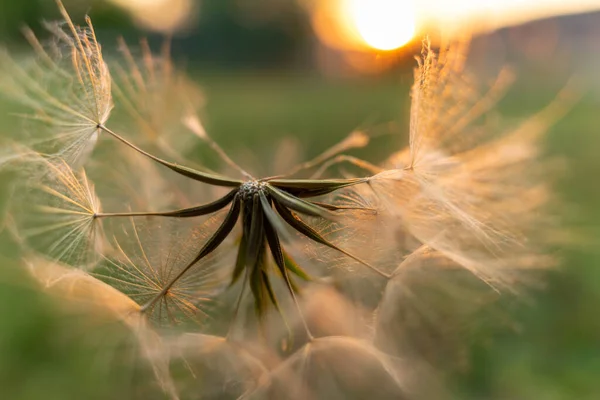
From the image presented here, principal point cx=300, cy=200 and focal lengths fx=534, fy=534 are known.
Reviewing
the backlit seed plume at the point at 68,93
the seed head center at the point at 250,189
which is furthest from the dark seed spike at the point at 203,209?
the backlit seed plume at the point at 68,93

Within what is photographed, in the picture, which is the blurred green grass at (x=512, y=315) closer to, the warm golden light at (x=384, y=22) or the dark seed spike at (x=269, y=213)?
the warm golden light at (x=384, y=22)

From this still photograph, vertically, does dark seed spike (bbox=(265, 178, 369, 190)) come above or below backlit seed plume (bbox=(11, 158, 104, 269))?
below

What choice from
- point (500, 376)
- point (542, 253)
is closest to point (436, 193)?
point (542, 253)

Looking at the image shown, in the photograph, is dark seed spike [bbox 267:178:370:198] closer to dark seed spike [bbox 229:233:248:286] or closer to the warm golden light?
dark seed spike [bbox 229:233:248:286]

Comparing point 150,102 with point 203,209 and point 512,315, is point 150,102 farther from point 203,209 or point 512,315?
point 512,315

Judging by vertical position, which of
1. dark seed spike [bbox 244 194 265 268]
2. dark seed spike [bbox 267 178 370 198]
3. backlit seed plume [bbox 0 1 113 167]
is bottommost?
dark seed spike [bbox 244 194 265 268]

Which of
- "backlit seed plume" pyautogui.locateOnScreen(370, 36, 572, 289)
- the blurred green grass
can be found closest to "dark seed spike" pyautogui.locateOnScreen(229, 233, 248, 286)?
"backlit seed plume" pyautogui.locateOnScreen(370, 36, 572, 289)

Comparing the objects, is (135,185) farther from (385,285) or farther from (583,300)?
(583,300)

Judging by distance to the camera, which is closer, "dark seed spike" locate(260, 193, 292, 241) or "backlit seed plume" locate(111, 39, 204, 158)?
"dark seed spike" locate(260, 193, 292, 241)
